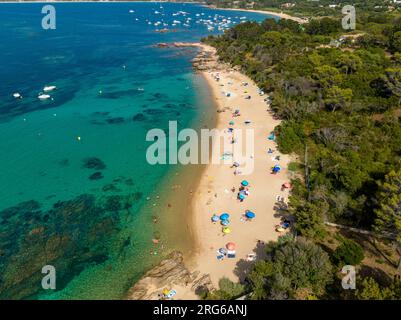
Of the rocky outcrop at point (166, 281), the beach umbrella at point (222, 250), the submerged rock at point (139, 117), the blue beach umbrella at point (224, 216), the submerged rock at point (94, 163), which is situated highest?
the submerged rock at point (139, 117)

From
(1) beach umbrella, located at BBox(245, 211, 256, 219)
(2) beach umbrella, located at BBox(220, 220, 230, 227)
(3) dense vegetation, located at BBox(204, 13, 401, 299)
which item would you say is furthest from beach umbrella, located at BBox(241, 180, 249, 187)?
(2) beach umbrella, located at BBox(220, 220, 230, 227)

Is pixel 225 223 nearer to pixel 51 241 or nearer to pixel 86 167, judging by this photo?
pixel 51 241

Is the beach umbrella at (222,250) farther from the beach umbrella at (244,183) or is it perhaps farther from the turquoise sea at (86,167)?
the beach umbrella at (244,183)

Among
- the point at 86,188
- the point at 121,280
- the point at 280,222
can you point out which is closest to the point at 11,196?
the point at 86,188

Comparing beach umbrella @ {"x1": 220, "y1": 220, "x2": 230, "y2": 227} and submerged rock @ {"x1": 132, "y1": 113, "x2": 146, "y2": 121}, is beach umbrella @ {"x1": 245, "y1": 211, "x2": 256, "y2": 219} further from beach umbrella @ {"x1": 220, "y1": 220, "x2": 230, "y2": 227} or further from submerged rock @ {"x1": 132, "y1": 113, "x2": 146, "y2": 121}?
submerged rock @ {"x1": 132, "y1": 113, "x2": 146, "y2": 121}

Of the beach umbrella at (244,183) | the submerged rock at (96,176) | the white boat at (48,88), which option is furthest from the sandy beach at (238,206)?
the white boat at (48,88)
